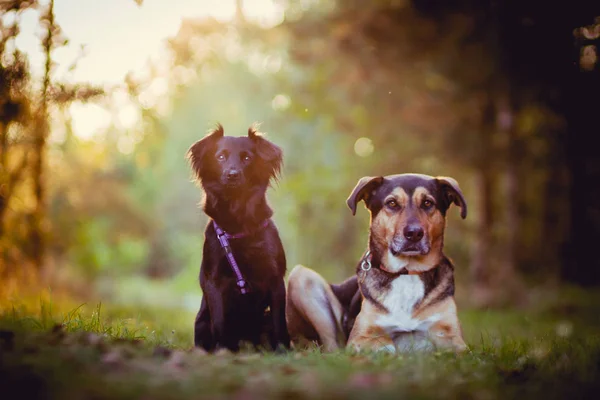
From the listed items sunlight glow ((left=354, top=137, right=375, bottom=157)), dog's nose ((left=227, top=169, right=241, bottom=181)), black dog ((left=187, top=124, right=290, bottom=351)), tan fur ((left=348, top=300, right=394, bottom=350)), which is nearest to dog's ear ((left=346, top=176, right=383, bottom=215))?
black dog ((left=187, top=124, right=290, bottom=351))

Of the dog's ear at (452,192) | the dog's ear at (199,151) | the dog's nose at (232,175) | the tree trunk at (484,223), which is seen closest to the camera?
the dog's ear at (452,192)

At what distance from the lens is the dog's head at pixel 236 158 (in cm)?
582

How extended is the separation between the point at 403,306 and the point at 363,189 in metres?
1.14

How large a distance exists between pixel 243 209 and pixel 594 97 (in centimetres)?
780

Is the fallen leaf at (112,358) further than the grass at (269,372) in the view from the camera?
Yes

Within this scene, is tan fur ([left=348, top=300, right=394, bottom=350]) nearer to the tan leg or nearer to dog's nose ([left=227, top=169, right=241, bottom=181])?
the tan leg

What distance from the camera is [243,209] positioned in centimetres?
569

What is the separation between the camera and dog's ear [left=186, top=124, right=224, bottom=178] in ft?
19.5

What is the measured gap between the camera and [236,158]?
583cm

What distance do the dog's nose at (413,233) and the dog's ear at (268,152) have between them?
1.51 metres

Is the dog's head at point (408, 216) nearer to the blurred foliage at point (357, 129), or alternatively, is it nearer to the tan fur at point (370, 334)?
the tan fur at point (370, 334)

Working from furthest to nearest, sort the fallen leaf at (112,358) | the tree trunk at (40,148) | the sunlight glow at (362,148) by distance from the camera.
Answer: the sunlight glow at (362,148)
the tree trunk at (40,148)
the fallen leaf at (112,358)

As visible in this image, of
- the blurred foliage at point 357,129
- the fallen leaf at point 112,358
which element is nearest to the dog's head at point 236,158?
the blurred foliage at point 357,129

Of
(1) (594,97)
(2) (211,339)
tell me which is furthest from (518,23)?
(2) (211,339)
